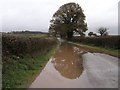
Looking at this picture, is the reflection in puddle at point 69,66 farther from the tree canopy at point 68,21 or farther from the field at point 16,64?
the tree canopy at point 68,21

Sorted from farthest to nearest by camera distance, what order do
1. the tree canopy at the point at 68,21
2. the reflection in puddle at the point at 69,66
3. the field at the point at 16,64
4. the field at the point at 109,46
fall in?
the tree canopy at the point at 68,21 < the field at the point at 109,46 < the reflection in puddle at the point at 69,66 < the field at the point at 16,64

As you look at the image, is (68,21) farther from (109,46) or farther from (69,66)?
(69,66)

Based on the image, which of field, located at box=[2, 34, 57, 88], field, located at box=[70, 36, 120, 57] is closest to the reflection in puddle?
field, located at box=[2, 34, 57, 88]

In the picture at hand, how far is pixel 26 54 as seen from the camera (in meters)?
18.9

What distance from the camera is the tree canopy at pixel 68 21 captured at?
74.3 metres

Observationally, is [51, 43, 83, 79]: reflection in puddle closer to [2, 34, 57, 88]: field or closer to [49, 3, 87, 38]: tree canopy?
[2, 34, 57, 88]: field

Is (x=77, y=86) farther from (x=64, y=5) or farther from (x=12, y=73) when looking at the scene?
(x=64, y=5)

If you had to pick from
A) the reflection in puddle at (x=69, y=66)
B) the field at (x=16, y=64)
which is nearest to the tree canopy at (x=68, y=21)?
the reflection in puddle at (x=69, y=66)

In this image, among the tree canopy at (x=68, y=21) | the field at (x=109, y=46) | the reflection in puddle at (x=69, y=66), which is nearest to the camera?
the reflection in puddle at (x=69, y=66)

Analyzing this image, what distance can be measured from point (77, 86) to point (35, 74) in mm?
4053

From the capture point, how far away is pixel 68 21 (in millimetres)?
76375

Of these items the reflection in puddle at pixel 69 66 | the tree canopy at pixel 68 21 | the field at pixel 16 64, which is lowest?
the reflection in puddle at pixel 69 66

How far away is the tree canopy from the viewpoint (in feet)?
244

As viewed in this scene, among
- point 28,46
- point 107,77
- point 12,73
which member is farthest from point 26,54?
point 107,77
